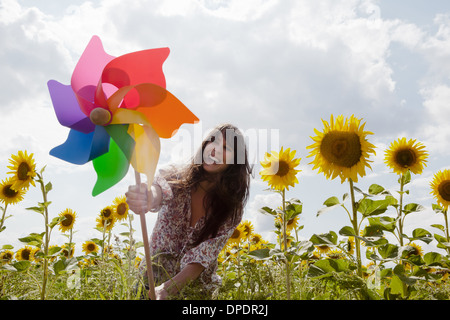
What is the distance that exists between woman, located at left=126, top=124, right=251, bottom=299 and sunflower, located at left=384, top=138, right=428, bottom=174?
1.45 metres

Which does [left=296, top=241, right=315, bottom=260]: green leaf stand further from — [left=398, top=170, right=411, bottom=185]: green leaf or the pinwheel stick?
[left=398, top=170, right=411, bottom=185]: green leaf

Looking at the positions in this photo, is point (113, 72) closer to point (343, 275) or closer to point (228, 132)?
point (228, 132)

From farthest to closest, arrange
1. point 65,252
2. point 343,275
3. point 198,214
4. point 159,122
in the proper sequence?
point 65,252 < point 198,214 < point 159,122 < point 343,275

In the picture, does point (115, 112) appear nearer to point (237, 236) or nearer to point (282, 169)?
point (282, 169)

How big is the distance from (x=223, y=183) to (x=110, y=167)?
116 cm

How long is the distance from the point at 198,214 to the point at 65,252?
3471mm

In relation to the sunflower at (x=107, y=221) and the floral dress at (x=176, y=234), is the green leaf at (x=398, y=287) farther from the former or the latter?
the sunflower at (x=107, y=221)

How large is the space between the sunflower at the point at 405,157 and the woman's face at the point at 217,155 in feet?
5.20

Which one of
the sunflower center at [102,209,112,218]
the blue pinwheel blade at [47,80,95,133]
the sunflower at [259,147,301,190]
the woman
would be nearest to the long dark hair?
the woman

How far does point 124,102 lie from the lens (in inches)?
83.0

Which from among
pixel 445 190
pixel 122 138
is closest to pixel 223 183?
pixel 122 138

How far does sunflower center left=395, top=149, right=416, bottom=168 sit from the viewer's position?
3443mm
